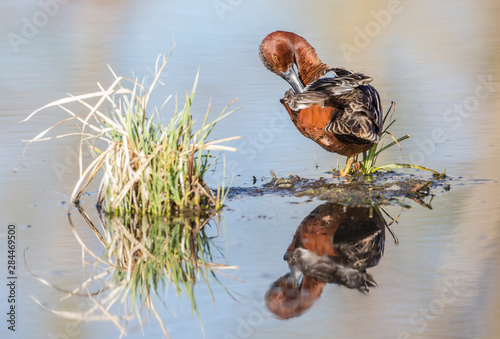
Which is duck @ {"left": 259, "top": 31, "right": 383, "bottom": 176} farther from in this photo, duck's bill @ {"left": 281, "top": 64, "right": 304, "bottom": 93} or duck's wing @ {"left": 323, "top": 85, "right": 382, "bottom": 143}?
duck's bill @ {"left": 281, "top": 64, "right": 304, "bottom": 93}

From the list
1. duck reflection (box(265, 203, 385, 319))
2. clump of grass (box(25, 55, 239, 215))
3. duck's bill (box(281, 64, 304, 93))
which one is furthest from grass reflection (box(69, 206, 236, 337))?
duck's bill (box(281, 64, 304, 93))

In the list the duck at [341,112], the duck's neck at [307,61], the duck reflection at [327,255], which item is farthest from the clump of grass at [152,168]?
the duck's neck at [307,61]

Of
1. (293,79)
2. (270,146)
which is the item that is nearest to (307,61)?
(293,79)

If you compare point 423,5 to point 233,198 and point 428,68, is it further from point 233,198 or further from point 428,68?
point 233,198

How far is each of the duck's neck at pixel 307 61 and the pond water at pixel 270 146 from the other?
72 centimetres

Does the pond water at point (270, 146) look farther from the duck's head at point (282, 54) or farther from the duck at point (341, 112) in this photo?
the duck's head at point (282, 54)

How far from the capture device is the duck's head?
712cm

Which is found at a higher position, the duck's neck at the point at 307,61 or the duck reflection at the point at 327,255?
the duck's neck at the point at 307,61

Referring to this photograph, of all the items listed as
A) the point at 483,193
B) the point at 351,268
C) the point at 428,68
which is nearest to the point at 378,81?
the point at 428,68

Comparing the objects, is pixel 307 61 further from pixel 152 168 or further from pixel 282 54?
pixel 152 168

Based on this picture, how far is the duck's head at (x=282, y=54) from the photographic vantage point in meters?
7.12

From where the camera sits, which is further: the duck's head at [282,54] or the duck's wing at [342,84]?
the duck's head at [282,54]

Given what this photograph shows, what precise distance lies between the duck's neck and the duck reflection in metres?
1.75

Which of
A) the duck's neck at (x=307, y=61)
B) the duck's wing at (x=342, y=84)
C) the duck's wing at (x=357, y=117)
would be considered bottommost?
the duck's wing at (x=357, y=117)
